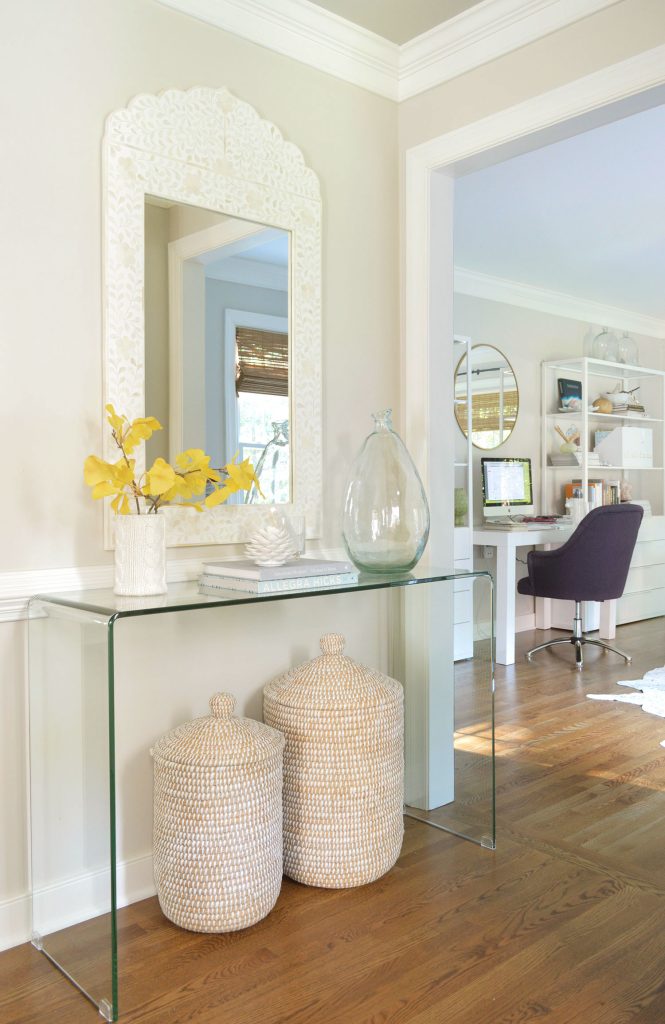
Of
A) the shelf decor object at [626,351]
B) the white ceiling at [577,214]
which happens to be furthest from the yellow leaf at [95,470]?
the shelf decor object at [626,351]

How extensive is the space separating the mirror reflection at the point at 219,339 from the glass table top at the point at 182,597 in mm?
383

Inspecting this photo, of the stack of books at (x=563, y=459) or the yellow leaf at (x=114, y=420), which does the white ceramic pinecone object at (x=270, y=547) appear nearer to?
the yellow leaf at (x=114, y=420)

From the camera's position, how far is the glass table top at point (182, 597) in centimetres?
178

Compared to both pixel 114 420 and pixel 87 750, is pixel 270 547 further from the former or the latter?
pixel 87 750

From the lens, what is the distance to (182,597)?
1.98 m

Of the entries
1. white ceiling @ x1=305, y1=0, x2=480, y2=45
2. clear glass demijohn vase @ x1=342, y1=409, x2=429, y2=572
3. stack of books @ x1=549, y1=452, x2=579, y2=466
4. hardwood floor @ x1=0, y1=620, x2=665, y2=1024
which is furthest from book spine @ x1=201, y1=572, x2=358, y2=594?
stack of books @ x1=549, y1=452, x2=579, y2=466

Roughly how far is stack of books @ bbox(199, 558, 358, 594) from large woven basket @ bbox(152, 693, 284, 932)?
0.36 m

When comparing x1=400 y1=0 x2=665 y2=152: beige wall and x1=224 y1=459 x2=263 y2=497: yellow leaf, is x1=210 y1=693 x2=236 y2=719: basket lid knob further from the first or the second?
x1=400 y1=0 x2=665 y2=152: beige wall

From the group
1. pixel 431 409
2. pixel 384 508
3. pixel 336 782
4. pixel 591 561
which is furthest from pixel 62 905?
pixel 591 561

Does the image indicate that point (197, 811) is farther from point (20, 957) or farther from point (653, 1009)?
point (653, 1009)

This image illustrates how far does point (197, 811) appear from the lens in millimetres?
1979

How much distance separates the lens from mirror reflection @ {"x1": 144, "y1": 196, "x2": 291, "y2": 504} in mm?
2219

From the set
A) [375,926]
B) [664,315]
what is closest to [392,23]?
[375,926]

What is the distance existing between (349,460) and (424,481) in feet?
0.84
